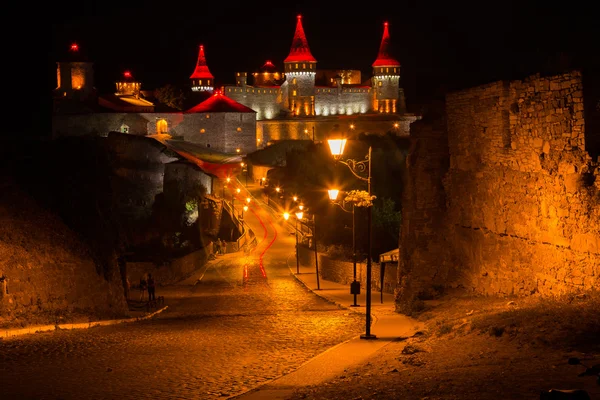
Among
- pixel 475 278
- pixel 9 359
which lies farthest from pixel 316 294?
pixel 9 359

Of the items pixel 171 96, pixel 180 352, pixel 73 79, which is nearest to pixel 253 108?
pixel 171 96

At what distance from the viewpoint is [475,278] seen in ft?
53.6

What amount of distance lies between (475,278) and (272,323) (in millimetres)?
4408

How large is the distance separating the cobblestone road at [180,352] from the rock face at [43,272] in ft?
4.61

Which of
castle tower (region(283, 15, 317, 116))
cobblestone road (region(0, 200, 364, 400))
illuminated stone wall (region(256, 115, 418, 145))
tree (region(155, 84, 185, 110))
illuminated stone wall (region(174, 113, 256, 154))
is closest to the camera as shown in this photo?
cobblestone road (region(0, 200, 364, 400))

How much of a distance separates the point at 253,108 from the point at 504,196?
86120mm

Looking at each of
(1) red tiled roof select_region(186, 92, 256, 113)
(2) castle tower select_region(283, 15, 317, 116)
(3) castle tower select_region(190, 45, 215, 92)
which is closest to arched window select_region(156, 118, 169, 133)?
(1) red tiled roof select_region(186, 92, 256, 113)

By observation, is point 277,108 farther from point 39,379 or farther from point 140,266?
point 39,379

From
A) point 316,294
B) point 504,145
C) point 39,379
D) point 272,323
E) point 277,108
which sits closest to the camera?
point 39,379

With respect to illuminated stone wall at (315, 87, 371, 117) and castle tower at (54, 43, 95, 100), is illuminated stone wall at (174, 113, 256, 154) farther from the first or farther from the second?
illuminated stone wall at (315, 87, 371, 117)

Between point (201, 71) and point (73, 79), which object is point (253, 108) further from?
point (73, 79)

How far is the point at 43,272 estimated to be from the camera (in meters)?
18.4

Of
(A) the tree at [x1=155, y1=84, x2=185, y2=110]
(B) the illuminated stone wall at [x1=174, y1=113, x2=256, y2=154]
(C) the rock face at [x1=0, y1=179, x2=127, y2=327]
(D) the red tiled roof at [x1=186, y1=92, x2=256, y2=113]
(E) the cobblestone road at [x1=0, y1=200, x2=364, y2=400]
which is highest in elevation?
(A) the tree at [x1=155, y1=84, x2=185, y2=110]

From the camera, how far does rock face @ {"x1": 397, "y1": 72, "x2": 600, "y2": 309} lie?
12289 mm
